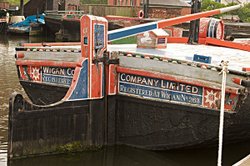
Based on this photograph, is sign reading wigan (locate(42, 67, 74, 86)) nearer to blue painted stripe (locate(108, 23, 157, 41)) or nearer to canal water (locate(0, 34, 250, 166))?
blue painted stripe (locate(108, 23, 157, 41))

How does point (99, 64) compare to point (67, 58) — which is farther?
point (67, 58)

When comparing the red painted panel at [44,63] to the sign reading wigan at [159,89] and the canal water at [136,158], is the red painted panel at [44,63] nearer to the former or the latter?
the sign reading wigan at [159,89]

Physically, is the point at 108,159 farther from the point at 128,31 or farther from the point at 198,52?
the point at 198,52

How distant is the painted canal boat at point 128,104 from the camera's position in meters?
8.99

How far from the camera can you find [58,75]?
11.0 m

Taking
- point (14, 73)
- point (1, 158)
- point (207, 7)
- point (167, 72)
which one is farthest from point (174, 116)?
point (207, 7)

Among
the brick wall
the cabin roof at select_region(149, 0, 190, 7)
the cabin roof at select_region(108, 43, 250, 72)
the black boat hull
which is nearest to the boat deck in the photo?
the cabin roof at select_region(108, 43, 250, 72)

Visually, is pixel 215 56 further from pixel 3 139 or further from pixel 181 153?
pixel 3 139

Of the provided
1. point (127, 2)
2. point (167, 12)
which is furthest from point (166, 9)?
point (127, 2)

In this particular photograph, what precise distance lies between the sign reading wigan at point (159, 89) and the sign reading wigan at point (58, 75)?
128cm

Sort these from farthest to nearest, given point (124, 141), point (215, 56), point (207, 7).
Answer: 1. point (207, 7)
2. point (215, 56)
3. point (124, 141)

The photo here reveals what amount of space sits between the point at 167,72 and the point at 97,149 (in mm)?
2028

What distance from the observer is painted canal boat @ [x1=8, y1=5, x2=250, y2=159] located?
29.5 feet

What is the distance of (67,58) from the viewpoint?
1079 cm
